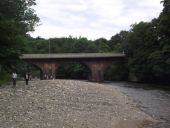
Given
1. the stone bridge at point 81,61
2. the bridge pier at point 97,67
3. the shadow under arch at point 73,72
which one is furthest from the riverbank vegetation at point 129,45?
the bridge pier at point 97,67

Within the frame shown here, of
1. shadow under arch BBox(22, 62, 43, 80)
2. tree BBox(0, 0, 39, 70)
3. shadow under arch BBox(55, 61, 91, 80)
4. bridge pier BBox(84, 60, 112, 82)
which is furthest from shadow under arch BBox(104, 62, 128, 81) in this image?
tree BBox(0, 0, 39, 70)

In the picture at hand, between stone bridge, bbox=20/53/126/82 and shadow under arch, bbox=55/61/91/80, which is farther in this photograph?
shadow under arch, bbox=55/61/91/80

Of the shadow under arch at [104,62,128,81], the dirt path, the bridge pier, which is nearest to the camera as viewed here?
Answer: the dirt path

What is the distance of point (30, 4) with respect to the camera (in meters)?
70.8

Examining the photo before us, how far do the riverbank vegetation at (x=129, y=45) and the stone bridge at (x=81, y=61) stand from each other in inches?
137

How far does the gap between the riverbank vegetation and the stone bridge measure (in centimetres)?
349

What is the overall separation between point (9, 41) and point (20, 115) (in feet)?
99.1

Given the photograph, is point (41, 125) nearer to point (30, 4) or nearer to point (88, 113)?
point (88, 113)

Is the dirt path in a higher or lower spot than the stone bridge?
lower

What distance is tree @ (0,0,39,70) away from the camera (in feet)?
179

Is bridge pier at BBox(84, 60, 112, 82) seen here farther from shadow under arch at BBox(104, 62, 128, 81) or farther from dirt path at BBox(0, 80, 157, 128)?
dirt path at BBox(0, 80, 157, 128)

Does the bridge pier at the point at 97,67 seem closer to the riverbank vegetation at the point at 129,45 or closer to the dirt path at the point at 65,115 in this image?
the riverbank vegetation at the point at 129,45

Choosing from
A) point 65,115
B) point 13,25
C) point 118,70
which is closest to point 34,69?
point 118,70

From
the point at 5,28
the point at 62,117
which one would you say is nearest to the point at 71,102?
the point at 62,117
